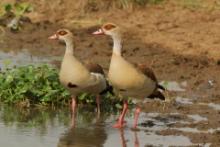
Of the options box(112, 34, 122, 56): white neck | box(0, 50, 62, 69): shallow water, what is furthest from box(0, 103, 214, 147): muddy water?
box(0, 50, 62, 69): shallow water

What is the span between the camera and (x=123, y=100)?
13336 millimetres

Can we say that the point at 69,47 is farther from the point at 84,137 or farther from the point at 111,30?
the point at 84,137

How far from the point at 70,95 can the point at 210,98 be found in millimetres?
2161

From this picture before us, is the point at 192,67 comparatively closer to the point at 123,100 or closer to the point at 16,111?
the point at 123,100

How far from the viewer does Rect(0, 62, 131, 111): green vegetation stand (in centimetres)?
1316

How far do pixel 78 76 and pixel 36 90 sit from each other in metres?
0.86

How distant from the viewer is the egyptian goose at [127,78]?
12.0 meters

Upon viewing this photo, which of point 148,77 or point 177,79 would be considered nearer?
point 148,77

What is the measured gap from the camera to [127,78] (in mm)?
12086

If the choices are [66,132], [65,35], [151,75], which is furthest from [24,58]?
[66,132]

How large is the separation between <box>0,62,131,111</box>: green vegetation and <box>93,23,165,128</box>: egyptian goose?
3.07ft

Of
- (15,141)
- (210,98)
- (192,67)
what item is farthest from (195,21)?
(15,141)

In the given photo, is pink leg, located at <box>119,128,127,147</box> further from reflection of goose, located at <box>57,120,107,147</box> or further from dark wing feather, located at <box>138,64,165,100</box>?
dark wing feather, located at <box>138,64,165,100</box>

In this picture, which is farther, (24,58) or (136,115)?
(24,58)
